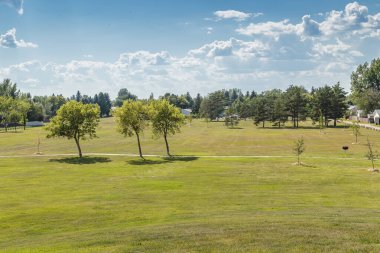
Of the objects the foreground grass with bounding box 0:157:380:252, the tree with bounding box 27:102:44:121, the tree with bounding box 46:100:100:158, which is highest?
the tree with bounding box 27:102:44:121

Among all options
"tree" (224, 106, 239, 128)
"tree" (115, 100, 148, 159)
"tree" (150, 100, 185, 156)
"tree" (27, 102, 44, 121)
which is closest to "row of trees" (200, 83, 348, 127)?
"tree" (224, 106, 239, 128)

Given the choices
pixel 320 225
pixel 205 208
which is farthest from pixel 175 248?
pixel 205 208

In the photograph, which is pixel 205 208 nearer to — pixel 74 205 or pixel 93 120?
pixel 74 205

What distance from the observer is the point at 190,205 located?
31.6 metres

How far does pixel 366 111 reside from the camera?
171750 mm

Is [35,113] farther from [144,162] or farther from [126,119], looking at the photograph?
[144,162]

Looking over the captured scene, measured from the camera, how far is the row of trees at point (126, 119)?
70812 millimetres

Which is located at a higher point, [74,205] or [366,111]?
[366,111]

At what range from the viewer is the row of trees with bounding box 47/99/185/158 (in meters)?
70.8

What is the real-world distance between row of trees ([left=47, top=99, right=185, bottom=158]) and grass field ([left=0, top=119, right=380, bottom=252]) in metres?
8.31

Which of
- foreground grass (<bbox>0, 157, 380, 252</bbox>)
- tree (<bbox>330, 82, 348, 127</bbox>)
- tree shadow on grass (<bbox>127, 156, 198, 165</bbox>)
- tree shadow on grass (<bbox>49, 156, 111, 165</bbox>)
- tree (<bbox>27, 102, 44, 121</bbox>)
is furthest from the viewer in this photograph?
tree (<bbox>27, 102, 44, 121</bbox>)

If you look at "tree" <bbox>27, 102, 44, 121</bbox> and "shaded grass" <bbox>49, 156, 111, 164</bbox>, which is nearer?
"shaded grass" <bbox>49, 156, 111, 164</bbox>

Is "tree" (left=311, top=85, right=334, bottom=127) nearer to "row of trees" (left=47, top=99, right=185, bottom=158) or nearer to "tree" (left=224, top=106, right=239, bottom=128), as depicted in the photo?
"tree" (left=224, top=106, right=239, bottom=128)

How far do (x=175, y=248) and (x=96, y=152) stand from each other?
62212 millimetres
